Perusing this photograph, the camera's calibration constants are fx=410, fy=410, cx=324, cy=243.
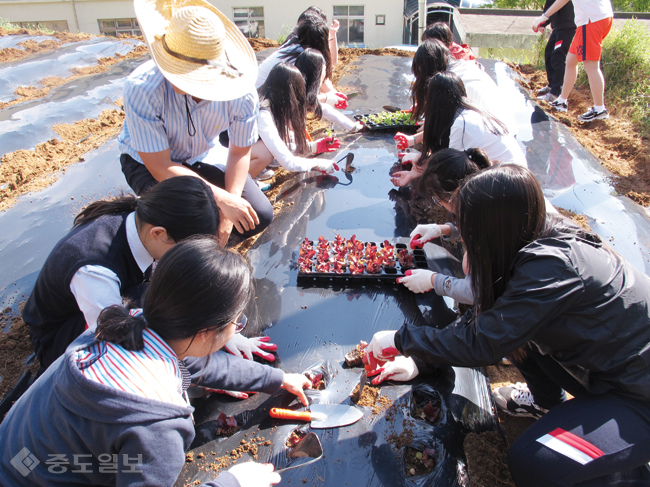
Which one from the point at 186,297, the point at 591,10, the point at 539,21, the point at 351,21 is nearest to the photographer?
the point at 186,297

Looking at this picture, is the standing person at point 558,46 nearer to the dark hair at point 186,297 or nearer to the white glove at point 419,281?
the white glove at point 419,281

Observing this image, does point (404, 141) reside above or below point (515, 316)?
below

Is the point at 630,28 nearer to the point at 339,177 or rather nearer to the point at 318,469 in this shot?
the point at 339,177

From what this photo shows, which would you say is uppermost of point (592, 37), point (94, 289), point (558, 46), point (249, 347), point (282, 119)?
point (592, 37)

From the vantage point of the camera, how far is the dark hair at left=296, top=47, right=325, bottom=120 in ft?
10.5

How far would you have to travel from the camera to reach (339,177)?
3.23m

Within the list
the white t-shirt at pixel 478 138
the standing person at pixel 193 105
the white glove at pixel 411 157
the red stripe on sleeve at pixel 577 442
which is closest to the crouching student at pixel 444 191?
the white t-shirt at pixel 478 138

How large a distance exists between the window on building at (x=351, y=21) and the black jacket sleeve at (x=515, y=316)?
13.5 metres

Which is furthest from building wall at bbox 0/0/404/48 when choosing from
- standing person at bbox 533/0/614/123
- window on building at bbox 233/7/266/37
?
standing person at bbox 533/0/614/123

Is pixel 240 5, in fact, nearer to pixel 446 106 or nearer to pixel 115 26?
pixel 115 26

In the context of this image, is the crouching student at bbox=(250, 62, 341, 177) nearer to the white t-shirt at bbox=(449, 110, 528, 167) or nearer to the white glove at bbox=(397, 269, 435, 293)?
the white t-shirt at bbox=(449, 110, 528, 167)

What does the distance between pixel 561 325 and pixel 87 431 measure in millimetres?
1348

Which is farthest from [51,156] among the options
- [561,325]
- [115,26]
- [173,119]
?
[115,26]

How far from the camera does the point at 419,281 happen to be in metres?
1.96
